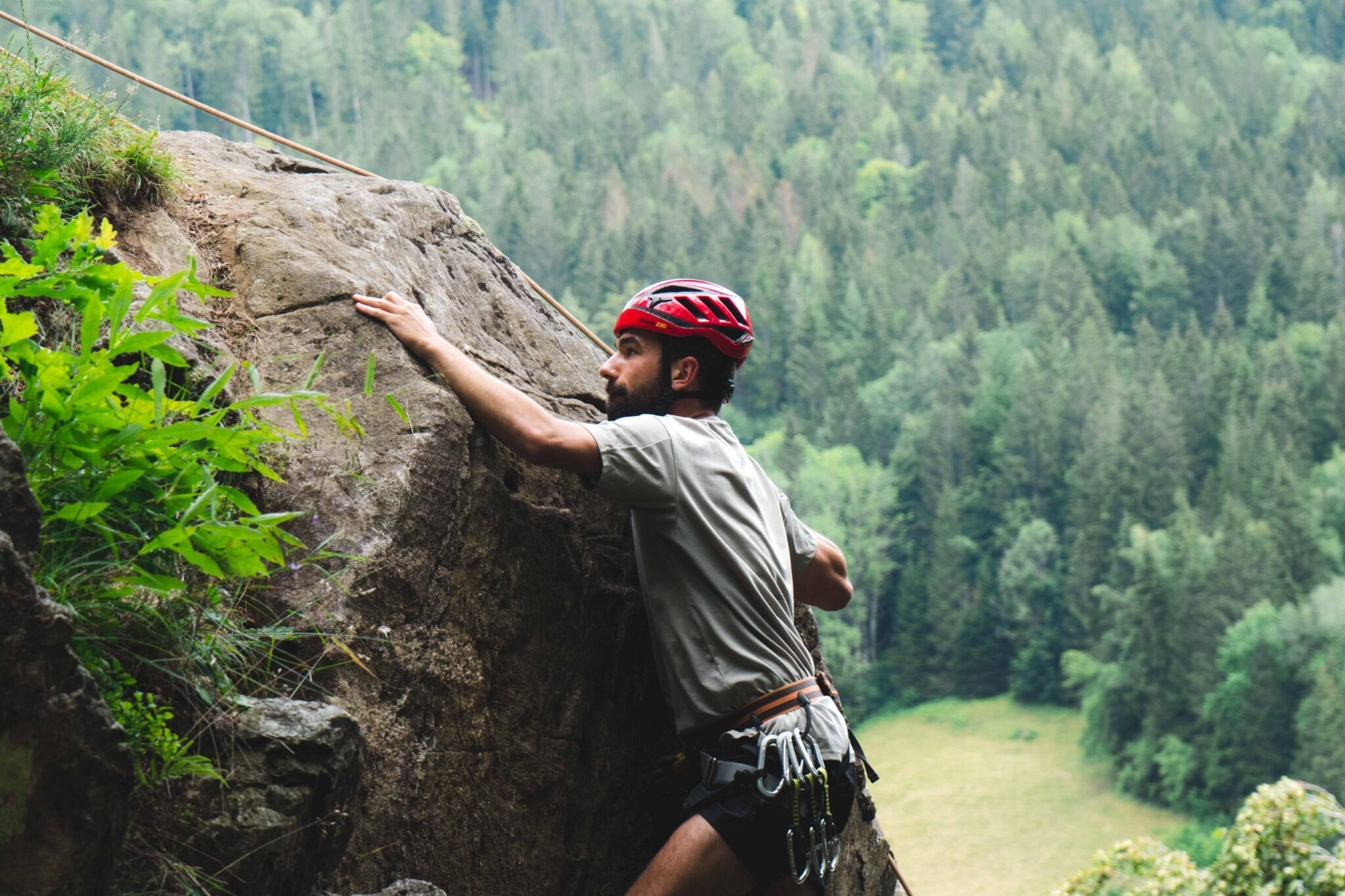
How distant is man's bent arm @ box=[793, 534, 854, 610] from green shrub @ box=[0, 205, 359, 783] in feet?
6.90

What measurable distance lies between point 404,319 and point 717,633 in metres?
1.35

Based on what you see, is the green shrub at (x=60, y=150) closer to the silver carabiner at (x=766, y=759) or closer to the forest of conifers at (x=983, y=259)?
the silver carabiner at (x=766, y=759)

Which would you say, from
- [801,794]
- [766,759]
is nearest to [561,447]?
[766,759]

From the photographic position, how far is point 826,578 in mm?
4664

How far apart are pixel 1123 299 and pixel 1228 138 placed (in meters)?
18.3

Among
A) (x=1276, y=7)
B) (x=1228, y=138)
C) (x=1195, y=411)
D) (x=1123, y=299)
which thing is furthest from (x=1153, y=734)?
(x=1276, y=7)

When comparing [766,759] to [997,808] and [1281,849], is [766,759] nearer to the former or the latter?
[1281,849]

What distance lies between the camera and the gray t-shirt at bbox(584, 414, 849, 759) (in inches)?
146

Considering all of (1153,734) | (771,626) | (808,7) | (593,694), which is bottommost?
(1153,734)

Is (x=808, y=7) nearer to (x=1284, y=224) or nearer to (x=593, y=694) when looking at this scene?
(x=1284, y=224)

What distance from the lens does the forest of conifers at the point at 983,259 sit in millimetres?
72562

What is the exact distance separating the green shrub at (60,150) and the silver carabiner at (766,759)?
93.6 inches

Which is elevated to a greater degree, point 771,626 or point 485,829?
point 771,626

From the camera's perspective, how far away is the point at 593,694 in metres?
4.39
